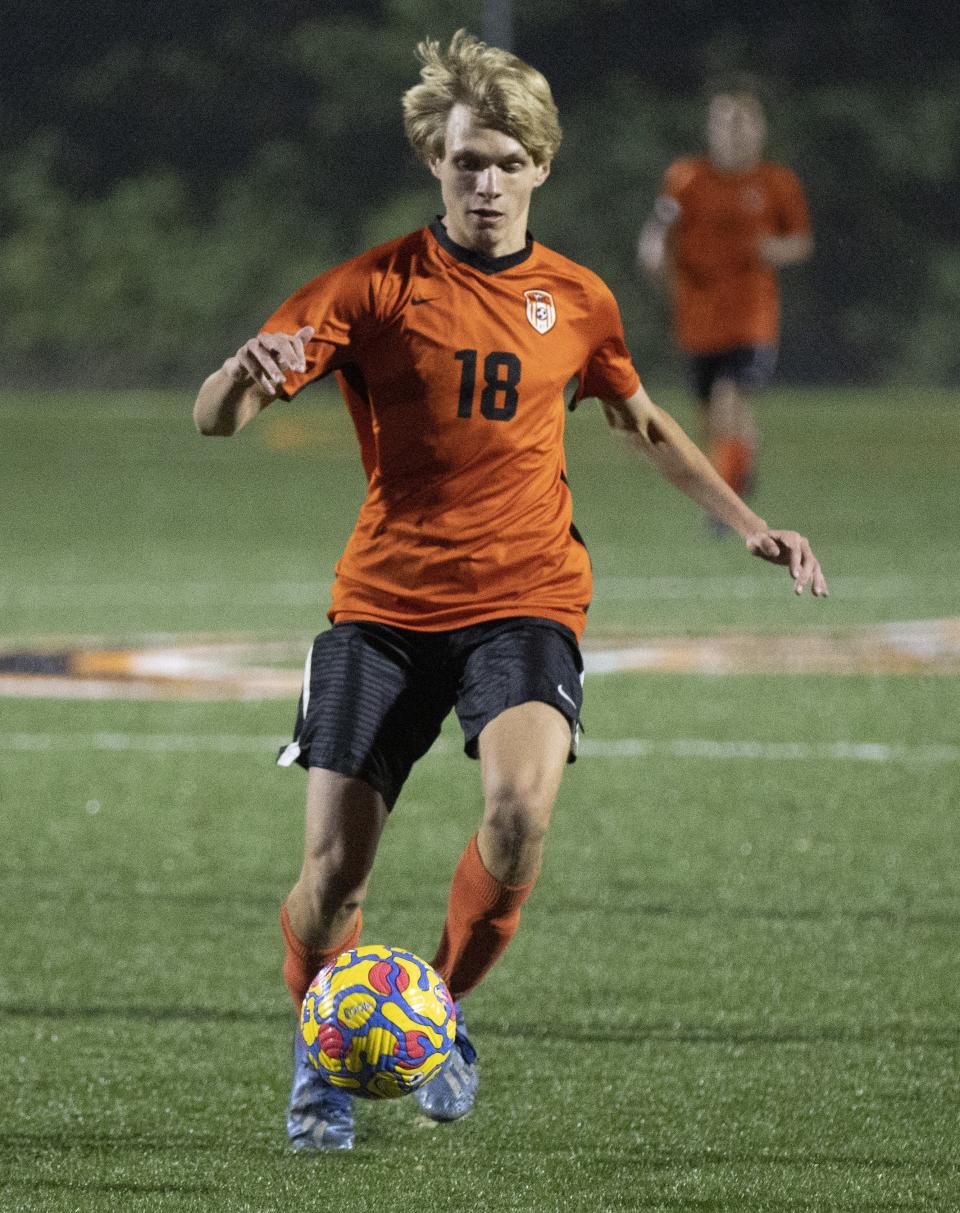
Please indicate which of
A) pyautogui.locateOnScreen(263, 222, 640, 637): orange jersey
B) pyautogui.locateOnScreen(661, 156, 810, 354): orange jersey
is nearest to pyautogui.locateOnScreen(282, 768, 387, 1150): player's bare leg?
pyautogui.locateOnScreen(263, 222, 640, 637): orange jersey

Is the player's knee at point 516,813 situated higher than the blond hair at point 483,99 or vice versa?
the blond hair at point 483,99

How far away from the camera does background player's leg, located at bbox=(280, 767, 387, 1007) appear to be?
12.6 feet

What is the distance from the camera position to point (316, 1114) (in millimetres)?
3707

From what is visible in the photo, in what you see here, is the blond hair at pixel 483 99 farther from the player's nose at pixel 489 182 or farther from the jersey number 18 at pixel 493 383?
the jersey number 18 at pixel 493 383

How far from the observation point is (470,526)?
13.4ft

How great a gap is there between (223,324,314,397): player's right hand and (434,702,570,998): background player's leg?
2.32 ft

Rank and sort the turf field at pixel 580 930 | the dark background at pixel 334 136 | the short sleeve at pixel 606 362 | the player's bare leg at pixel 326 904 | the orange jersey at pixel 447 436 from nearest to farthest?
the turf field at pixel 580 930 → the player's bare leg at pixel 326 904 → the orange jersey at pixel 447 436 → the short sleeve at pixel 606 362 → the dark background at pixel 334 136

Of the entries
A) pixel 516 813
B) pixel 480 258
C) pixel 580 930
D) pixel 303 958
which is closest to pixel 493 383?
pixel 480 258

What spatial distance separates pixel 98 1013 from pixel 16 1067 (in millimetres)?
393

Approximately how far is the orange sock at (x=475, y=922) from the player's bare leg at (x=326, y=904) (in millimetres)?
178

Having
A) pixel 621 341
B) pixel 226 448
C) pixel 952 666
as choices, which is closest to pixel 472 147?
pixel 621 341

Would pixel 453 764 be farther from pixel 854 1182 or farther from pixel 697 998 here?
pixel 854 1182

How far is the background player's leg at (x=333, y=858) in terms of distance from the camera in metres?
3.85

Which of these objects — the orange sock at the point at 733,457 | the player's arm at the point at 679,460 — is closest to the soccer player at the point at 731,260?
the orange sock at the point at 733,457
